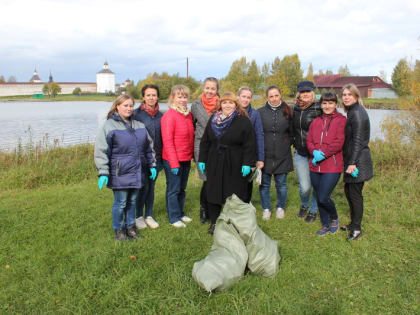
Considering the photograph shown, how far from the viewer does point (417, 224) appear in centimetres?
432

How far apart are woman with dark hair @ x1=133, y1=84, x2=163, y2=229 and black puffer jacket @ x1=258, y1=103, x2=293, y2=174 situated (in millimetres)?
1482

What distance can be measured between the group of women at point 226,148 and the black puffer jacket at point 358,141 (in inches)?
0.4

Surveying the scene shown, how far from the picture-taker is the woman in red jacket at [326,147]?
12.4 ft

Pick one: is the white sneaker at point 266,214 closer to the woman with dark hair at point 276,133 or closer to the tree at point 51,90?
the woman with dark hair at point 276,133

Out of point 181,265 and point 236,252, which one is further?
point 181,265

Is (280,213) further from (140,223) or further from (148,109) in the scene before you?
(148,109)

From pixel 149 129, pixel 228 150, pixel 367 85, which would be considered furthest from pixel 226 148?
pixel 367 85

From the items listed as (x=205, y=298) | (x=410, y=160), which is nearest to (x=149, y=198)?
(x=205, y=298)

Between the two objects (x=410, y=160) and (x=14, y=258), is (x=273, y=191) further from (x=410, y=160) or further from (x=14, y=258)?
(x=14, y=258)

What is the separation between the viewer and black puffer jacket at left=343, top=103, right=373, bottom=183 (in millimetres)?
3580

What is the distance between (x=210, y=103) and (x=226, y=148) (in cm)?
76

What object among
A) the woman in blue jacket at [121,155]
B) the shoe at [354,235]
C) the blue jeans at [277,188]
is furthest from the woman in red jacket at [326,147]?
the woman in blue jacket at [121,155]

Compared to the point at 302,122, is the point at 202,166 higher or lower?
lower

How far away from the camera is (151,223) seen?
14.5 ft
